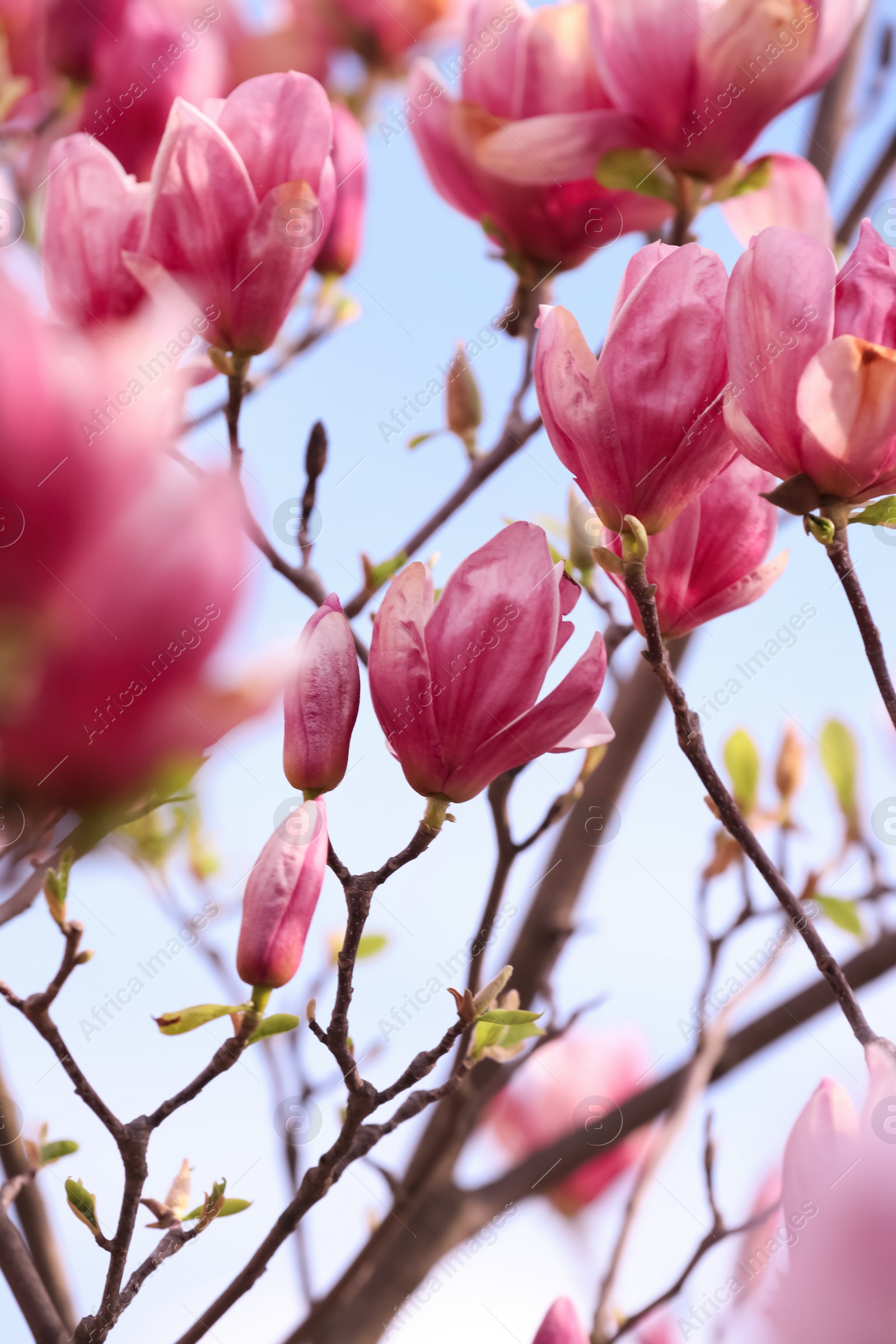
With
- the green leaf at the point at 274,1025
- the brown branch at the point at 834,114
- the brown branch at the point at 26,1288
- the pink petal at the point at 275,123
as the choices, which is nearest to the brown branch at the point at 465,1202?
the brown branch at the point at 26,1288

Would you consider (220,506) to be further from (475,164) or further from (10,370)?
(475,164)

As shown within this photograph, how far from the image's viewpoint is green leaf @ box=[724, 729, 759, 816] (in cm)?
84

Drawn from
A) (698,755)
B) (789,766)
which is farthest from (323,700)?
(789,766)

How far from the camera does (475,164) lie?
77cm

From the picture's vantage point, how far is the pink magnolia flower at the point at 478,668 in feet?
1.46

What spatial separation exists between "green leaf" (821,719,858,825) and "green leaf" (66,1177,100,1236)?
705 mm

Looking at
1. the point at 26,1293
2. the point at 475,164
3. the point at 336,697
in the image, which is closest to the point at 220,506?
the point at 336,697

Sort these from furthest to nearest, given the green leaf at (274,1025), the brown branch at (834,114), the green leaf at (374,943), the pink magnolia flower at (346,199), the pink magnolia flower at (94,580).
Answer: the brown branch at (834,114) → the green leaf at (374,943) → the pink magnolia flower at (346,199) → the green leaf at (274,1025) → the pink magnolia flower at (94,580)

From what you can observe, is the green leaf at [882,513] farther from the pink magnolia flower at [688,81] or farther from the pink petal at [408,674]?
the pink magnolia flower at [688,81]

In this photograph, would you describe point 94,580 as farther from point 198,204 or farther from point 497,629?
point 198,204

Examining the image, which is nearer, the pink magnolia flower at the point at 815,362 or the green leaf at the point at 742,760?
the pink magnolia flower at the point at 815,362

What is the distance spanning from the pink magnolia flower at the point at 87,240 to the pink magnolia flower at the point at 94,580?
0.45 metres

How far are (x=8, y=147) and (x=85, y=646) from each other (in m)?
0.96

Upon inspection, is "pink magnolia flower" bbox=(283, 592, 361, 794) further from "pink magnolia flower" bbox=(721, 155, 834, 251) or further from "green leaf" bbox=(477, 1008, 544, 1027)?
"pink magnolia flower" bbox=(721, 155, 834, 251)
